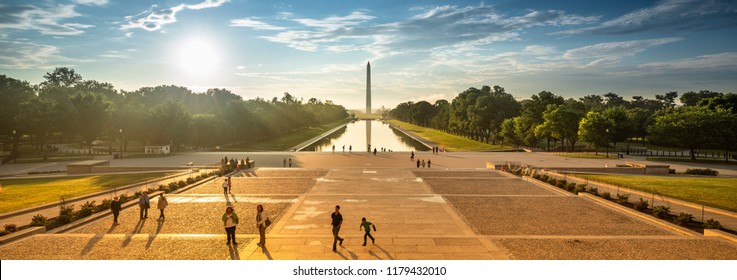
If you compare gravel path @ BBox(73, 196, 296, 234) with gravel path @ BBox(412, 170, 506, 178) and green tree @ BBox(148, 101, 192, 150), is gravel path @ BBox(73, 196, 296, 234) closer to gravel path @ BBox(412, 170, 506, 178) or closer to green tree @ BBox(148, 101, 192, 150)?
gravel path @ BBox(412, 170, 506, 178)

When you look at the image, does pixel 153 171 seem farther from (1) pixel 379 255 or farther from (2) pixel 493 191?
(1) pixel 379 255

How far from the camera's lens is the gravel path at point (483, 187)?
2894cm

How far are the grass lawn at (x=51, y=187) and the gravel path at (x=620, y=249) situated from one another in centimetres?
2272

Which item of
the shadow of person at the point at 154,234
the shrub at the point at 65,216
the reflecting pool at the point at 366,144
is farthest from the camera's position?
the reflecting pool at the point at 366,144

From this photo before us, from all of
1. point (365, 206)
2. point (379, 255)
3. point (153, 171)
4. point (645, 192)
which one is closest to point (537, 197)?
point (645, 192)

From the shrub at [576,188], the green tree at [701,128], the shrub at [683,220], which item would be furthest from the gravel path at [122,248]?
the green tree at [701,128]

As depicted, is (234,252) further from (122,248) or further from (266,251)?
(122,248)

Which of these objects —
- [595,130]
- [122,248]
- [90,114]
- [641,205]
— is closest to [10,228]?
[122,248]

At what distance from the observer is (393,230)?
717 inches

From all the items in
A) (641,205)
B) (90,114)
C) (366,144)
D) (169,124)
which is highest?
(90,114)

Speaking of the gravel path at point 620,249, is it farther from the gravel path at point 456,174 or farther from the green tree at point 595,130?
the green tree at point 595,130

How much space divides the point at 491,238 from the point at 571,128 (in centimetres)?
6264

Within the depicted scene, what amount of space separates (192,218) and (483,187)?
19305mm

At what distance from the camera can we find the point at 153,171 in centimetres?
4194
